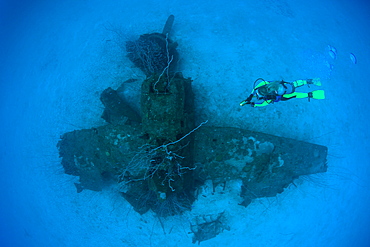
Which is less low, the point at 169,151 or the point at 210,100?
the point at 169,151

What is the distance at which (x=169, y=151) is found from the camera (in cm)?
384

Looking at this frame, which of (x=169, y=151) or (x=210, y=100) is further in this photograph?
(x=210, y=100)

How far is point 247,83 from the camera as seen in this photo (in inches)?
235

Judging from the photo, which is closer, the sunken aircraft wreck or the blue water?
the sunken aircraft wreck

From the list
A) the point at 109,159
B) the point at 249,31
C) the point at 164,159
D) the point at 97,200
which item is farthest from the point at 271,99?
the point at 97,200

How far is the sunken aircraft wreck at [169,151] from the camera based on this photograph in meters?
3.88

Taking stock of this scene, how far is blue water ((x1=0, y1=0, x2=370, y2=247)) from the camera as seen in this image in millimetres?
6039

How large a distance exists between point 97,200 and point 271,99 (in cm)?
592

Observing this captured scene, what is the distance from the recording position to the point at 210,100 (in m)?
5.82

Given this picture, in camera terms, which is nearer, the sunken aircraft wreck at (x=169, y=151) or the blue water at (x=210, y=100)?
the sunken aircraft wreck at (x=169, y=151)

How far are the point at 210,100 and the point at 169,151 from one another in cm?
254

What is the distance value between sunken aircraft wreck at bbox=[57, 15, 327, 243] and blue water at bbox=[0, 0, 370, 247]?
109cm

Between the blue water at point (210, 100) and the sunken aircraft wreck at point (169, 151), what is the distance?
3.56ft

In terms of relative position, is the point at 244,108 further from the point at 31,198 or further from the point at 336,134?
the point at 31,198
